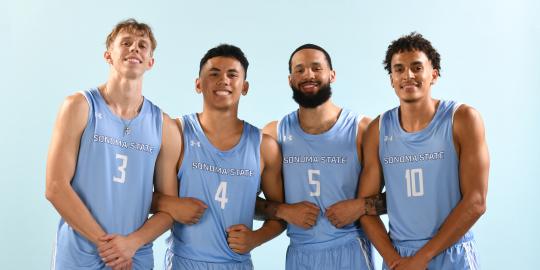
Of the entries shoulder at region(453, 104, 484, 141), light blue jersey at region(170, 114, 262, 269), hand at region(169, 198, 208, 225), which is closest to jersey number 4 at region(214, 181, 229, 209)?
light blue jersey at region(170, 114, 262, 269)

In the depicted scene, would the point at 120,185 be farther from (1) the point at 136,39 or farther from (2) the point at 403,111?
(2) the point at 403,111

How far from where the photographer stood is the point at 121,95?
323cm

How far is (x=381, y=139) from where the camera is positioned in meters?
3.46

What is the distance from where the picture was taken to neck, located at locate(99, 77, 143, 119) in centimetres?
322

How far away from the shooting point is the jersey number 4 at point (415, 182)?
329 cm

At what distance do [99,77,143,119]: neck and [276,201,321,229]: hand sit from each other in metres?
0.99

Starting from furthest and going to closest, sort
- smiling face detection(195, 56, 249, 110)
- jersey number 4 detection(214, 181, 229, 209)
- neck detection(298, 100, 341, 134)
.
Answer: neck detection(298, 100, 341, 134), smiling face detection(195, 56, 249, 110), jersey number 4 detection(214, 181, 229, 209)

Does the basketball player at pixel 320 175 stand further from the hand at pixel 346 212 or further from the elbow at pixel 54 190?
the elbow at pixel 54 190

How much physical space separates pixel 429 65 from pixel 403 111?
287 millimetres

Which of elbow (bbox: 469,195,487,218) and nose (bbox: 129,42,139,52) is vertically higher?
nose (bbox: 129,42,139,52)

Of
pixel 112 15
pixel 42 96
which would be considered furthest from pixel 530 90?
pixel 42 96

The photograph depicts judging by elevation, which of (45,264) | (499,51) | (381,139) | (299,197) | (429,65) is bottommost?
(45,264)

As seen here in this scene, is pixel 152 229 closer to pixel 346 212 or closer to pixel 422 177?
pixel 346 212

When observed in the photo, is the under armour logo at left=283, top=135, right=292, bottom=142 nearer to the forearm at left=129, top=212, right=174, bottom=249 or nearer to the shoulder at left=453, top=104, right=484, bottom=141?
the forearm at left=129, top=212, right=174, bottom=249
